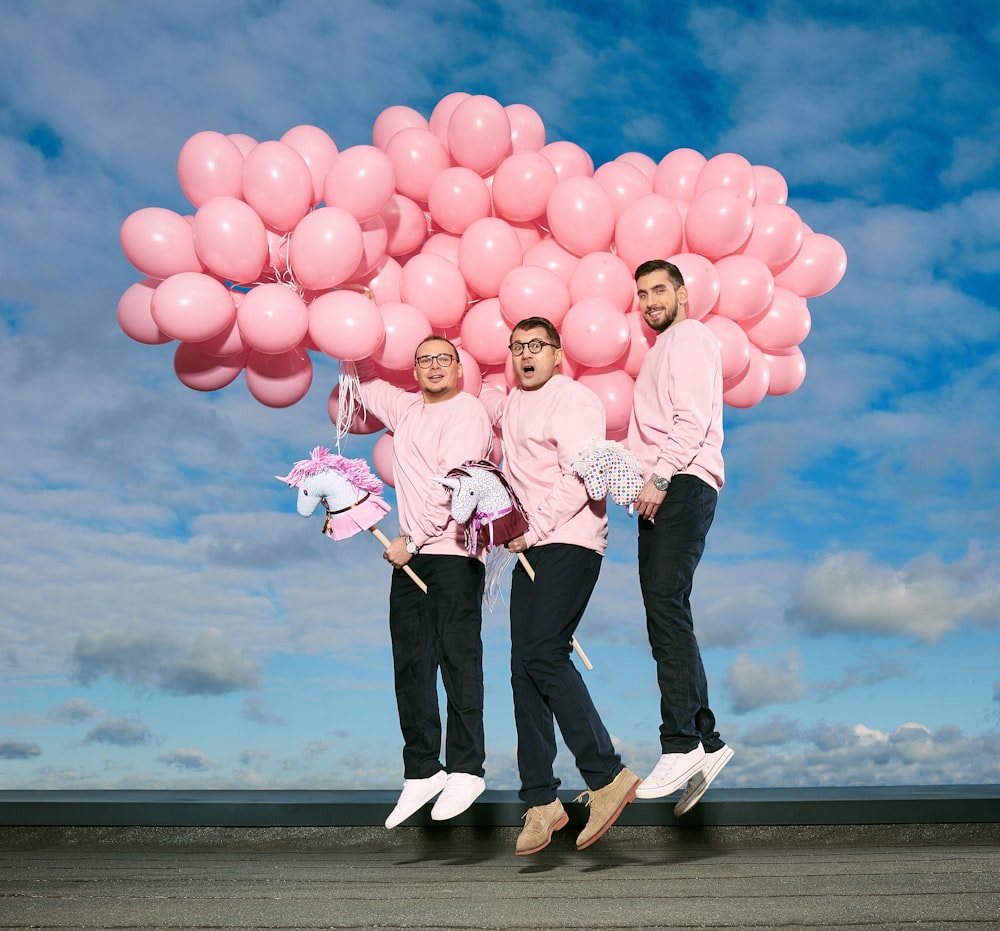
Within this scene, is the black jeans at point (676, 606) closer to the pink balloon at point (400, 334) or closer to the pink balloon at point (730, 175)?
the pink balloon at point (400, 334)

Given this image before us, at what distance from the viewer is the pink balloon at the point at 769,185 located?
3723 mm

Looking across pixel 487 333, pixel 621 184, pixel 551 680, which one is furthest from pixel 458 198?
pixel 551 680

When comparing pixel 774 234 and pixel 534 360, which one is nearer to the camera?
pixel 534 360

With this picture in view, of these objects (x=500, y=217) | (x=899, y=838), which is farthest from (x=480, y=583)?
(x=899, y=838)

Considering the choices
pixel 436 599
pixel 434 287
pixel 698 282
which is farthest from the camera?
pixel 434 287

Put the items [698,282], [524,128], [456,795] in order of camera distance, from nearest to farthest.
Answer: [456,795], [698,282], [524,128]

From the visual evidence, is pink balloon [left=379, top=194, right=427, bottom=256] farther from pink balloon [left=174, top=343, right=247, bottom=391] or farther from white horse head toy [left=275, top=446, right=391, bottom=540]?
white horse head toy [left=275, top=446, right=391, bottom=540]

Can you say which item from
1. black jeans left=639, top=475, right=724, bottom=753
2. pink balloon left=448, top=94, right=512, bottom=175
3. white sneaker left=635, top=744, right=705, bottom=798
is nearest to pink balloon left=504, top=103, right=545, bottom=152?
pink balloon left=448, top=94, right=512, bottom=175

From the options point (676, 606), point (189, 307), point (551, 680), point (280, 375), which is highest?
point (189, 307)

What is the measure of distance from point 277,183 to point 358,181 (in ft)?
0.85

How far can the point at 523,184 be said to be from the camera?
339 centimetres

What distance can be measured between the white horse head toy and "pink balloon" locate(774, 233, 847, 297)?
66.3 inches

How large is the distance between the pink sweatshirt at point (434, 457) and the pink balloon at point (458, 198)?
68cm

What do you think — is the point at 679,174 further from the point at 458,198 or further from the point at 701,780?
the point at 701,780
